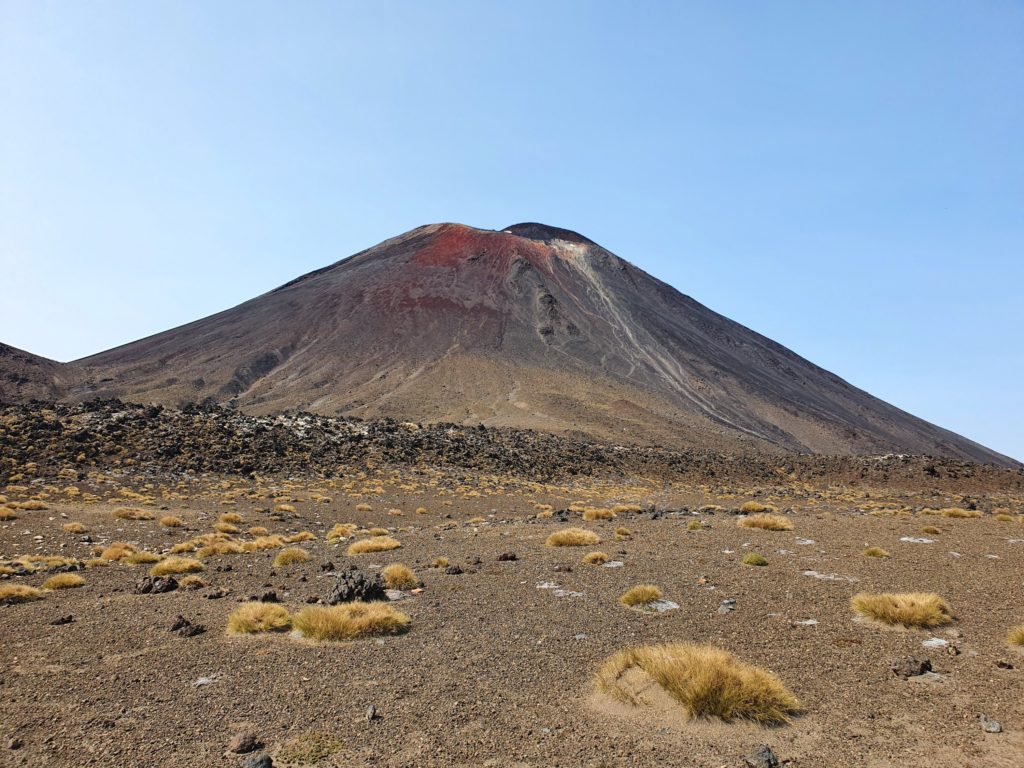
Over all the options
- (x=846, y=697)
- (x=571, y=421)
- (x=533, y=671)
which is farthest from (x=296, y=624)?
(x=571, y=421)

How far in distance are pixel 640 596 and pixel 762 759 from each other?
4.37 metres

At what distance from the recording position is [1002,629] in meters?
7.12

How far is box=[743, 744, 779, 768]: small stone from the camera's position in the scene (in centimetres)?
434

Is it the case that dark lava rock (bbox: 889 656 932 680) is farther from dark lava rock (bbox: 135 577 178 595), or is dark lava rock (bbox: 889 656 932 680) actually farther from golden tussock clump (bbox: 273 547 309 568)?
golden tussock clump (bbox: 273 547 309 568)

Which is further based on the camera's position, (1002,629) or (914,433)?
(914,433)

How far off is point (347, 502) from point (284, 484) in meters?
5.06

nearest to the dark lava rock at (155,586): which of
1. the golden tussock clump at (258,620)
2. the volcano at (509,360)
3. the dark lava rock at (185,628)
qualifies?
the dark lava rock at (185,628)

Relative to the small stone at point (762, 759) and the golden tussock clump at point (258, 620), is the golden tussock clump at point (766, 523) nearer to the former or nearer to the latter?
the small stone at point (762, 759)

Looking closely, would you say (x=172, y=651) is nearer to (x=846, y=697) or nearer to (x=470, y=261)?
(x=846, y=697)

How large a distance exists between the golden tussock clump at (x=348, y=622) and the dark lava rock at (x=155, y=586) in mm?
3999

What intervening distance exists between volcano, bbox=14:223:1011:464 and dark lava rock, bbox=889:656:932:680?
4642cm

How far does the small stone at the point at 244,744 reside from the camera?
4.82 meters

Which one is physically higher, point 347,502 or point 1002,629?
point 1002,629

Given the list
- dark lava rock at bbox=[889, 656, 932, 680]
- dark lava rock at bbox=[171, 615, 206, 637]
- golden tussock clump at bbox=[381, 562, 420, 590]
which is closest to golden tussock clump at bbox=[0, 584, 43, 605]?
dark lava rock at bbox=[171, 615, 206, 637]
